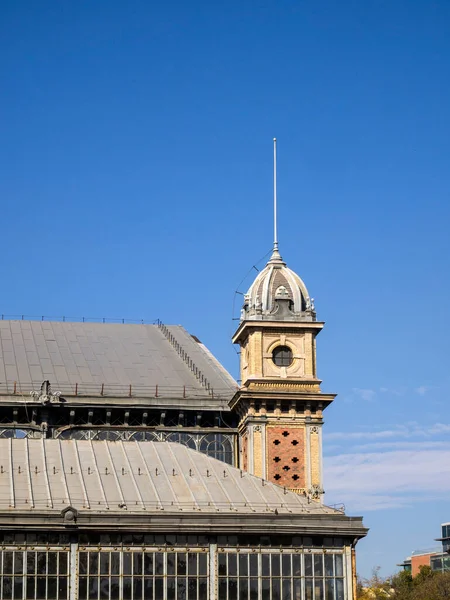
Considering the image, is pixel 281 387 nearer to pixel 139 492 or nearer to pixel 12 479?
pixel 139 492

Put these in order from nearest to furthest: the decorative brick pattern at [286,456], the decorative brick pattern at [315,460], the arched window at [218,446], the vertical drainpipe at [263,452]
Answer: the vertical drainpipe at [263,452] → the decorative brick pattern at [286,456] → the decorative brick pattern at [315,460] → the arched window at [218,446]

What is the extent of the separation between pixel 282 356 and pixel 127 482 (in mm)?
27117

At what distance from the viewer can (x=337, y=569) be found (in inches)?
3302

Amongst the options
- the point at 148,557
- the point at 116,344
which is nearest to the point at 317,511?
the point at 148,557

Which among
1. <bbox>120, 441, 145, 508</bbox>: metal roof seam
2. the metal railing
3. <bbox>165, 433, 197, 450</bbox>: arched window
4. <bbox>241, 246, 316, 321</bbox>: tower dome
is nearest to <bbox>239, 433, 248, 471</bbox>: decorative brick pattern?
<bbox>165, 433, 197, 450</bbox>: arched window

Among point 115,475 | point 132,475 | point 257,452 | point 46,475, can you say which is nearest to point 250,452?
point 257,452

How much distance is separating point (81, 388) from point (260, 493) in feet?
85.3

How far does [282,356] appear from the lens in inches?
4343

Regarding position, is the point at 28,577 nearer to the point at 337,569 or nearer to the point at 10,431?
the point at 337,569

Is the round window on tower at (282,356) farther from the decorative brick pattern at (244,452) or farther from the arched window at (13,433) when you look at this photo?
the arched window at (13,433)

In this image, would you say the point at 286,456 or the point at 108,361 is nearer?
the point at 286,456

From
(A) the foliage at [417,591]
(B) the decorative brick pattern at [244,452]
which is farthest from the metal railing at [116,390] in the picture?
(A) the foliage at [417,591]

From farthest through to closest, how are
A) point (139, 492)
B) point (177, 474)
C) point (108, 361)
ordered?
point (108, 361)
point (177, 474)
point (139, 492)

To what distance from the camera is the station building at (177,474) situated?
265ft
